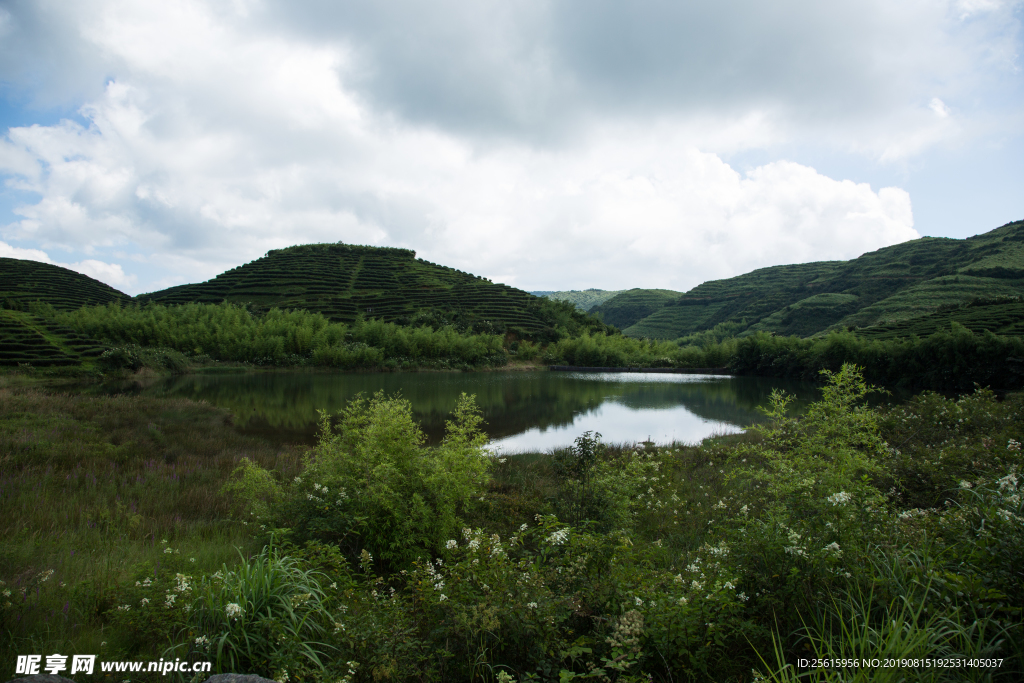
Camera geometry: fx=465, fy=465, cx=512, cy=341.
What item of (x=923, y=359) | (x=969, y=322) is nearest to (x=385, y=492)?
(x=923, y=359)

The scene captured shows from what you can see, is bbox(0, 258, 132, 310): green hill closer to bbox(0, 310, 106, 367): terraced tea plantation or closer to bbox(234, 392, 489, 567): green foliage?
bbox(0, 310, 106, 367): terraced tea plantation

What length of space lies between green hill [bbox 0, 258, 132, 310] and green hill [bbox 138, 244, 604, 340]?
259 inches

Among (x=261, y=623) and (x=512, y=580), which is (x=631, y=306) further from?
(x=261, y=623)

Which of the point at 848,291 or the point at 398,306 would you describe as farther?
the point at 848,291

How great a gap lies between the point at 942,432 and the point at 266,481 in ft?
41.7

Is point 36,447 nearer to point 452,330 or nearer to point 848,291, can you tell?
point 452,330

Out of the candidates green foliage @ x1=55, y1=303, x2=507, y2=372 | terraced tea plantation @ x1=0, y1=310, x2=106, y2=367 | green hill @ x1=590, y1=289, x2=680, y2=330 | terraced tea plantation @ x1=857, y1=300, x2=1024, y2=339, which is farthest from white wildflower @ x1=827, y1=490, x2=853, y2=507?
green hill @ x1=590, y1=289, x2=680, y2=330

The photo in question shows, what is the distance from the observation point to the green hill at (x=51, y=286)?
193 feet

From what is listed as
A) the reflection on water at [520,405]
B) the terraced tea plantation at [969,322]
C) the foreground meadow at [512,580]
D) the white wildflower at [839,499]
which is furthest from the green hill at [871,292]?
the white wildflower at [839,499]

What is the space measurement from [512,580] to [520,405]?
22501 mm

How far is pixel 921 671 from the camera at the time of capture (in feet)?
7.23

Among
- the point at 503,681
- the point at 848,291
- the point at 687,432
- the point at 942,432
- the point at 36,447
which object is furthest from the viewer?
the point at 848,291

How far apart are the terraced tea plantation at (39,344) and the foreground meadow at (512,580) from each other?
102ft

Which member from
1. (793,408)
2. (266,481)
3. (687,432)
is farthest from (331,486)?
(793,408)
